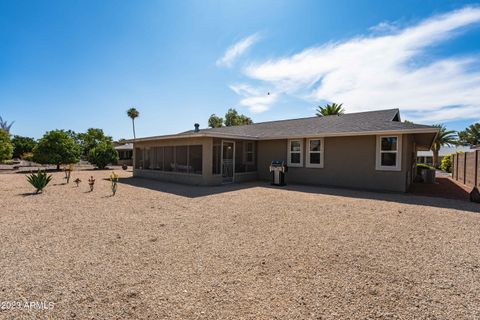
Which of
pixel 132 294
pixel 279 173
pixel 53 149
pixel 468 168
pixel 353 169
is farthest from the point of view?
pixel 53 149

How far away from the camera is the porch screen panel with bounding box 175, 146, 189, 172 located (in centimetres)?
1287

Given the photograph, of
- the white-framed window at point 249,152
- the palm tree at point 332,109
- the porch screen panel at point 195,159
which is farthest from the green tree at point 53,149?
the palm tree at point 332,109

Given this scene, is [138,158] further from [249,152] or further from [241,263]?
[241,263]

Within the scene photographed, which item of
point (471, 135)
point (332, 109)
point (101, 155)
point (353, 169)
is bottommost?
point (353, 169)

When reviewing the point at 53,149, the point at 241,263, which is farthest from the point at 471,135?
the point at 53,149

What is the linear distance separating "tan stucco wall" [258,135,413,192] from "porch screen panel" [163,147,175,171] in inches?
268

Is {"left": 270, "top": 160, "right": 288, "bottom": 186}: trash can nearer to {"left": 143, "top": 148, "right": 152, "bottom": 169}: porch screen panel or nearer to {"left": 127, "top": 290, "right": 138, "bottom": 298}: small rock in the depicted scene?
{"left": 143, "top": 148, "right": 152, "bottom": 169}: porch screen panel

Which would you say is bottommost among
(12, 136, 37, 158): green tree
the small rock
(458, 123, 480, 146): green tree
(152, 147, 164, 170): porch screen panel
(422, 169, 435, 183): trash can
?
the small rock

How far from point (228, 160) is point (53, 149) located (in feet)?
54.3

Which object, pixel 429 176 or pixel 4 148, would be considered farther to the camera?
pixel 4 148

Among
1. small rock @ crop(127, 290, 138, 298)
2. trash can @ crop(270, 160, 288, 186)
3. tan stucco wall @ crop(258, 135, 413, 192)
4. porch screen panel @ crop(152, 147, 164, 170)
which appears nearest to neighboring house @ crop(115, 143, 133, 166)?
porch screen panel @ crop(152, 147, 164, 170)

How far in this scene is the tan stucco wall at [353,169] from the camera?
9.72 meters

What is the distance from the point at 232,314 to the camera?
224cm

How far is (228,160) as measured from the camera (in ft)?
41.6
